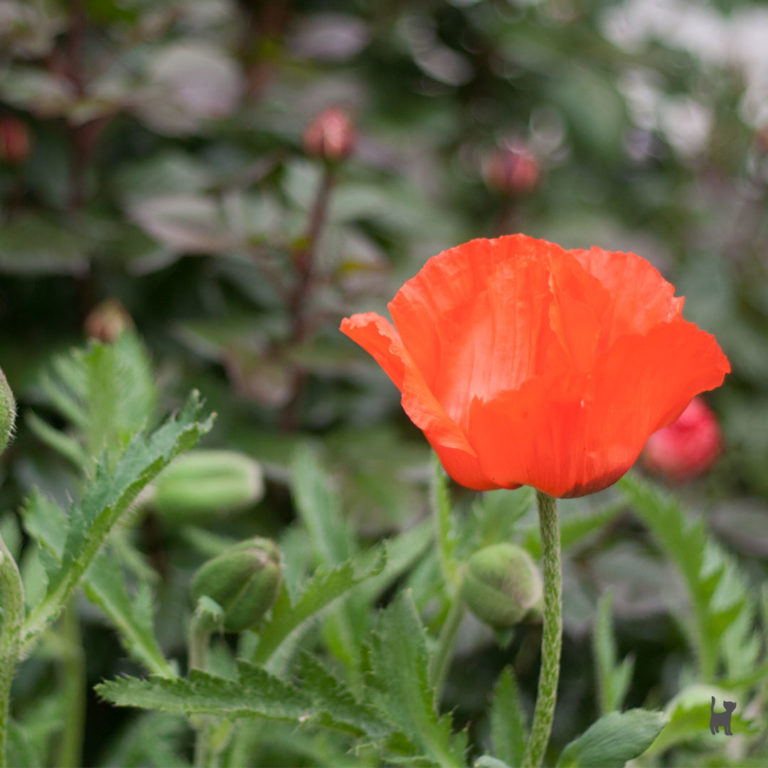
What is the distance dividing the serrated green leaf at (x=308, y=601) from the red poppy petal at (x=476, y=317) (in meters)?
0.08

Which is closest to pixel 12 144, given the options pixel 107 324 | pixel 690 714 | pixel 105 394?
pixel 107 324

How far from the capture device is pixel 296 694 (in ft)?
1.26

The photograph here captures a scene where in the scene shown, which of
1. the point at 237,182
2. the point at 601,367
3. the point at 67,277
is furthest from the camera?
the point at 67,277

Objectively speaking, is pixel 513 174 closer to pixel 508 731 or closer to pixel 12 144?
pixel 12 144

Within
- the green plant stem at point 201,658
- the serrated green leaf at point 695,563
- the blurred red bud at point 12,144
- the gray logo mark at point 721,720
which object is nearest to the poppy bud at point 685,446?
the serrated green leaf at point 695,563

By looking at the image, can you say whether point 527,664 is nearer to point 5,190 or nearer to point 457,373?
point 457,373

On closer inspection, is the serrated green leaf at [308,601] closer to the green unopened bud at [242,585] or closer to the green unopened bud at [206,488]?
the green unopened bud at [242,585]

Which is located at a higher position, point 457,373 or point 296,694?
point 457,373

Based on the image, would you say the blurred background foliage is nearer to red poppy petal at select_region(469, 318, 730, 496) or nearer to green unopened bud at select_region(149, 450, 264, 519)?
green unopened bud at select_region(149, 450, 264, 519)

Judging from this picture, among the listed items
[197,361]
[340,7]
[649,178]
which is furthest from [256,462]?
[649,178]

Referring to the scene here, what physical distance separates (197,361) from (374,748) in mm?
685

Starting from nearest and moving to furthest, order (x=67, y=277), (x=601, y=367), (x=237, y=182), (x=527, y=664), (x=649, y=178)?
(x=601, y=367), (x=527, y=664), (x=237, y=182), (x=67, y=277), (x=649, y=178)

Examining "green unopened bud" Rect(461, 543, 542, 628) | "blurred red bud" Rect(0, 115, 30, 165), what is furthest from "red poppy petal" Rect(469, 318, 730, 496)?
"blurred red bud" Rect(0, 115, 30, 165)

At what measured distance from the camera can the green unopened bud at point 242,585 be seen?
0.42 metres
